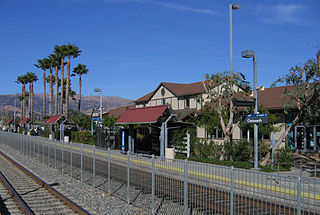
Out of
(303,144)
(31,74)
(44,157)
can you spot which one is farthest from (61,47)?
(303,144)

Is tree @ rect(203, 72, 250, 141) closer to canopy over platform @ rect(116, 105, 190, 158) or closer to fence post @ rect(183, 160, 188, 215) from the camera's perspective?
canopy over platform @ rect(116, 105, 190, 158)

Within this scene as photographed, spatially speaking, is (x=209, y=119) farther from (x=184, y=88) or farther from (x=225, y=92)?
(x=184, y=88)

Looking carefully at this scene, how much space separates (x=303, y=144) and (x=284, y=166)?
8.30m

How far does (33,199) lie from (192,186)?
6.38 metres

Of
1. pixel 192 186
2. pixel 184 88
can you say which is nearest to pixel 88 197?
pixel 192 186

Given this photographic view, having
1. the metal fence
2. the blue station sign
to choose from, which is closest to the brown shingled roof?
the blue station sign

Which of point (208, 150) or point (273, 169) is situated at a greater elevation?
point (208, 150)

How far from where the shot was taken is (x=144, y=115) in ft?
83.5

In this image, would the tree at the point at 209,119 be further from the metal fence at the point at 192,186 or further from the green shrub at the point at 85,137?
the green shrub at the point at 85,137

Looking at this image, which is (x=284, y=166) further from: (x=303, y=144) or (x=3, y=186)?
(x=3, y=186)

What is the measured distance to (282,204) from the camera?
5723 mm

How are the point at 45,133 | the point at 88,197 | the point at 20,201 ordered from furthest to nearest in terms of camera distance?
the point at 45,133, the point at 88,197, the point at 20,201

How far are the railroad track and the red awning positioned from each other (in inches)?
379

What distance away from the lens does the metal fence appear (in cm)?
571
